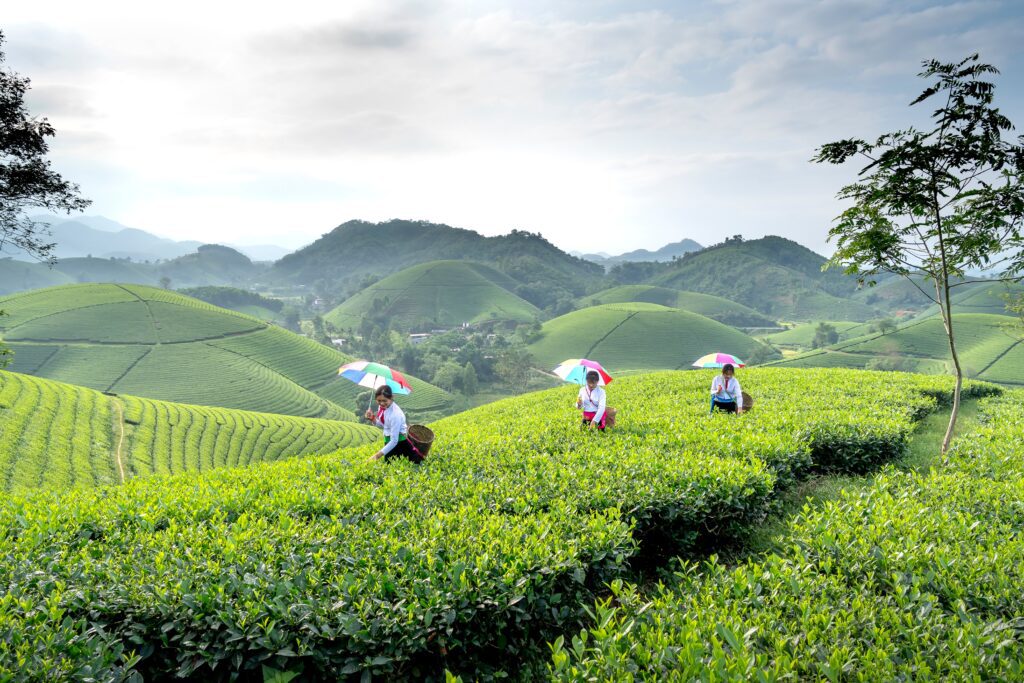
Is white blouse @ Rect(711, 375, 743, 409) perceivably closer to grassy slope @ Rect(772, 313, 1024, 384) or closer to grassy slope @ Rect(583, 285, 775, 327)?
grassy slope @ Rect(772, 313, 1024, 384)

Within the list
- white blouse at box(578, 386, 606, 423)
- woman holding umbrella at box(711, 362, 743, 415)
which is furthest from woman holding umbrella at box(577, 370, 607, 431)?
woman holding umbrella at box(711, 362, 743, 415)

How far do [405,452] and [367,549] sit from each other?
3637 mm

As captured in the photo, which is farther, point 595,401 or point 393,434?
point 595,401

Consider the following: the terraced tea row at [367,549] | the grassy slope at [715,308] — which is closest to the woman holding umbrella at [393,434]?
the terraced tea row at [367,549]

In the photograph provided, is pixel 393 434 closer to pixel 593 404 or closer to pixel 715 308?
pixel 593 404

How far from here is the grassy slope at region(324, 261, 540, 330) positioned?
17412 cm

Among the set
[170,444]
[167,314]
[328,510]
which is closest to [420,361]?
[167,314]

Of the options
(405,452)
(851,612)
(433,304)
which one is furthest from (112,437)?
(433,304)

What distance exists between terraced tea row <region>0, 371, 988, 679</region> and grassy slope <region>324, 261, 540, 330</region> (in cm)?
16046

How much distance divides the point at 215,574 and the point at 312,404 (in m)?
68.8

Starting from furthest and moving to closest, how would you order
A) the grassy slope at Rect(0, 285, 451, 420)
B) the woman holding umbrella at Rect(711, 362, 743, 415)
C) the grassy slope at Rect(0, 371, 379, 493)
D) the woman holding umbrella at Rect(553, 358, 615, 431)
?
the grassy slope at Rect(0, 285, 451, 420), the grassy slope at Rect(0, 371, 379, 493), the woman holding umbrella at Rect(711, 362, 743, 415), the woman holding umbrella at Rect(553, 358, 615, 431)

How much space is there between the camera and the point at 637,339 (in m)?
123

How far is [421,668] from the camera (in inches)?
161

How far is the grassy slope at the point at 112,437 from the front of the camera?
22062 millimetres
